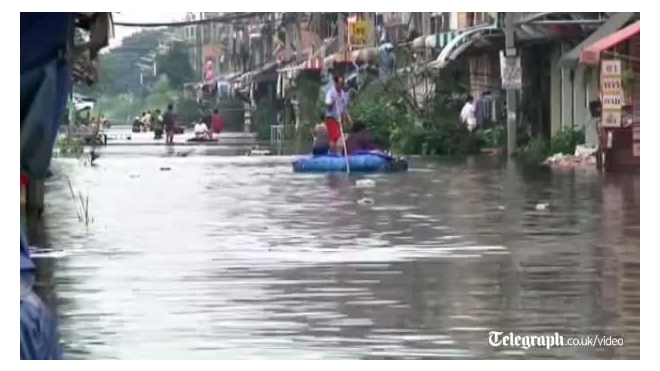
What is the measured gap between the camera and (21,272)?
17.2 ft

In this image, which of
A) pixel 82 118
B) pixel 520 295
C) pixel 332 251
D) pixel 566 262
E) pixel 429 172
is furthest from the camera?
pixel 82 118

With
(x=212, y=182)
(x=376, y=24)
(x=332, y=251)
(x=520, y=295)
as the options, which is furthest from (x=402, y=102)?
(x=520, y=295)

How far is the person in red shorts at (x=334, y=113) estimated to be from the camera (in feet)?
84.7

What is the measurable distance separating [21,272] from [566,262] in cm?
711

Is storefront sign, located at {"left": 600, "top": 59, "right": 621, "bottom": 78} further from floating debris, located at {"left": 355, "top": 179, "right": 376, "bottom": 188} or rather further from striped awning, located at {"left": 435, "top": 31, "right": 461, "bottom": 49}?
striped awning, located at {"left": 435, "top": 31, "right": 461, "bottom": 49}

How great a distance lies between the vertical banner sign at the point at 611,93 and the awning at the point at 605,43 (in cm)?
14

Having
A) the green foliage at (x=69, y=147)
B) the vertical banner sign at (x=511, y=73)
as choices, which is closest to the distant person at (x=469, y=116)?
the vertical banner sign at (x=511, y=73)

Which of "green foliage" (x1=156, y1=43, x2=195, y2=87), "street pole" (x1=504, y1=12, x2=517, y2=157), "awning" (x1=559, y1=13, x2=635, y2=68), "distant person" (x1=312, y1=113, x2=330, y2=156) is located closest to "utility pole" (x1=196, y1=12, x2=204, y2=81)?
"green foliage" (x1=156, y1=43, x2=195, y2=87)

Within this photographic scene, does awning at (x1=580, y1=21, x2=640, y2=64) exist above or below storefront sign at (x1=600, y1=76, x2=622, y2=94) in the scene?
above

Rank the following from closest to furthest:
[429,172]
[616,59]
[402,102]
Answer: [616,59]
[429,172]
[402,102]

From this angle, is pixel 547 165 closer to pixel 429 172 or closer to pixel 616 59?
pixel 429 172

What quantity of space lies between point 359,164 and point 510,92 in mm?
4956

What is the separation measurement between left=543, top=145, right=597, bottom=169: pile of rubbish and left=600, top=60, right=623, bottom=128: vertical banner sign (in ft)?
6.63

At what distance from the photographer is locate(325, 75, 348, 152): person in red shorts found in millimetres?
25828
